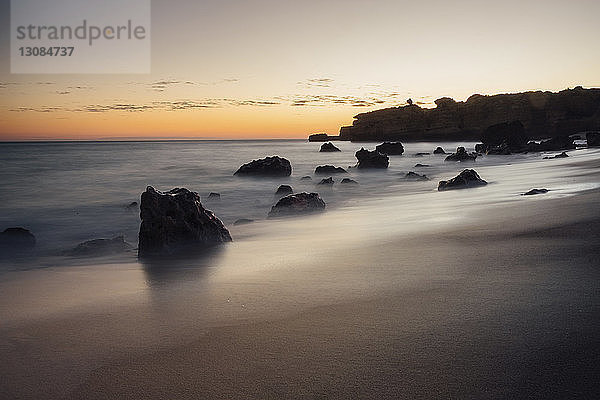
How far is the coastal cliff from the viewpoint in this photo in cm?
7338

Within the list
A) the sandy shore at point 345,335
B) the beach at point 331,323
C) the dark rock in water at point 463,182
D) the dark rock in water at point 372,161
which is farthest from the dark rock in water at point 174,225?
the dark rock in water at point 372,161

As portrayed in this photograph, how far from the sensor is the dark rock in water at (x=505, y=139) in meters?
34.9

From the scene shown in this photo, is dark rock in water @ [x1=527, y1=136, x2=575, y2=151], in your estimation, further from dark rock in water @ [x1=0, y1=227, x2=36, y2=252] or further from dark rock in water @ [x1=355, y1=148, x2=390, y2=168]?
dark rock in water @ [x1=0, y1=227, x2=36, y2=252]

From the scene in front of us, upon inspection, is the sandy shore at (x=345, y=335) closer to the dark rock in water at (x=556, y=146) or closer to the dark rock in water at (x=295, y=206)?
the dark rock in water at (x=295, y=206)

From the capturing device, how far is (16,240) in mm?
→ 6988

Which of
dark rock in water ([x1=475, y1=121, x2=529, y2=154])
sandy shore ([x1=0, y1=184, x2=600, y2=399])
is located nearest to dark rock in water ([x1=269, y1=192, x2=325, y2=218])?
sandy shore ([x1=0, y1=184, x2=600, y2=399])

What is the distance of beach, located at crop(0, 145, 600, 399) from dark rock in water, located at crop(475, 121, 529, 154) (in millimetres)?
33160

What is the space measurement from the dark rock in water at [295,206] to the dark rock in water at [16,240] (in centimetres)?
405

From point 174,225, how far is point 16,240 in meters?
3.02

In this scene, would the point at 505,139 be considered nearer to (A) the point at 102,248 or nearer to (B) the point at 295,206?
(B) the point at 295,206

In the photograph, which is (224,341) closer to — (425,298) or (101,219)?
(425,298)

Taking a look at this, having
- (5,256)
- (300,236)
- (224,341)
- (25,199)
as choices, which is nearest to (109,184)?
(25,199)

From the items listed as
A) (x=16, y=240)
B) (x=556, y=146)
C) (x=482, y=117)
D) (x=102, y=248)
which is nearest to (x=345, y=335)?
(x=102, y=248)

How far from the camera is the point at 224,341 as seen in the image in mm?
2352
